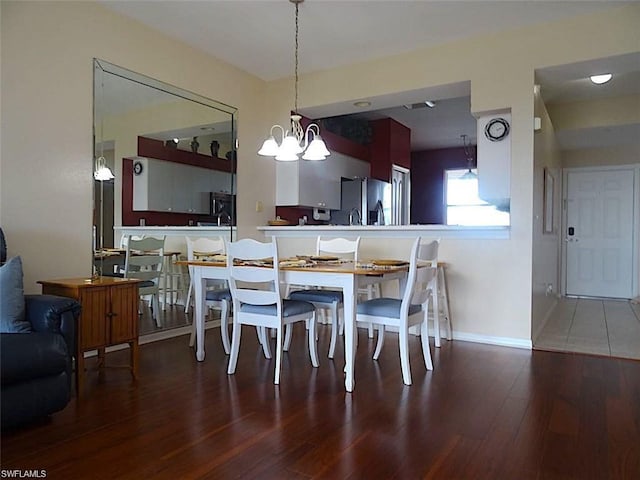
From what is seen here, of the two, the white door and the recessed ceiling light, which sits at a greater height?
the recessed ceiling light

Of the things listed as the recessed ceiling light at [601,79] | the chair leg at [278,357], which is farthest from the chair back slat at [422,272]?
the recessed ceiling light at [601,79]

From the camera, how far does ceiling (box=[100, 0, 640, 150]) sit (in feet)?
11.1

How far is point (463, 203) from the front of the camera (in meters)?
8.83

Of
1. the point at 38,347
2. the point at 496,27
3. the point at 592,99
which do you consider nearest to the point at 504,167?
the point at 496,27

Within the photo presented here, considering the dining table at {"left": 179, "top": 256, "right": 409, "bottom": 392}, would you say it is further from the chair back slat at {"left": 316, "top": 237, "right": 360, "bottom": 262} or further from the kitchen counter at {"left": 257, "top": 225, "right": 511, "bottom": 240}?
the kitchen counter at {"left": 257, "top": 225, "right": 511, "bottom": 240}

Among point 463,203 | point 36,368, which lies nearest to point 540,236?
point 36,368

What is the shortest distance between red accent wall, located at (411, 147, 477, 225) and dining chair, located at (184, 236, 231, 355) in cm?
559

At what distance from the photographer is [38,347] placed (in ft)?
6.63

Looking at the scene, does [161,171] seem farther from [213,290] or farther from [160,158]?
[213,290]

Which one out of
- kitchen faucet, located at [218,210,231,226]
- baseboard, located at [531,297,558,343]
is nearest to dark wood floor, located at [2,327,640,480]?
baseboard, located at [531,297,558,343]

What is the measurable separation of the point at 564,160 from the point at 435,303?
4.39 meters

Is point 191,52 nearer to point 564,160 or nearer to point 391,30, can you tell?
point 391,30

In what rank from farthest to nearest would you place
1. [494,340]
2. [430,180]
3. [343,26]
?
[430,180]
[494,340]
[343,26]

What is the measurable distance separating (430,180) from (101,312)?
7.47 meters
